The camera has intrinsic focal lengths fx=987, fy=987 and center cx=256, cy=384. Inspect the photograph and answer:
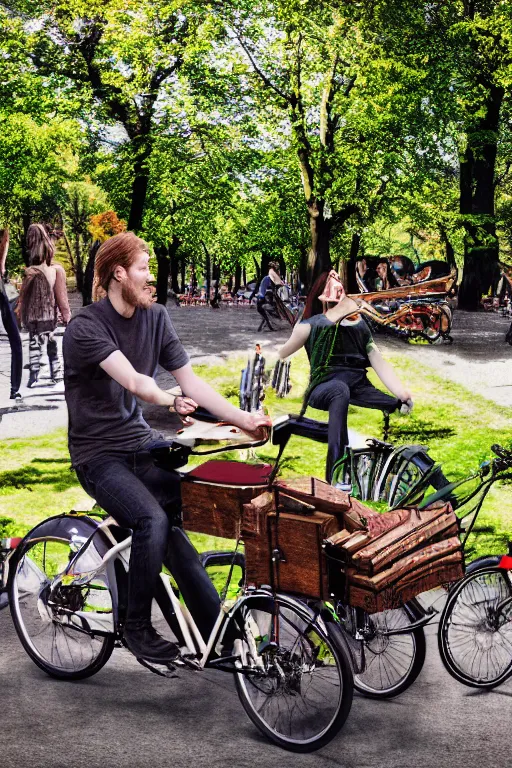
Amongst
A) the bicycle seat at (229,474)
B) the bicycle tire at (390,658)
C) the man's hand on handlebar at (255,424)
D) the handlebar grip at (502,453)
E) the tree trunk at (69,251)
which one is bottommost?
the bicycle tire at (390,658)

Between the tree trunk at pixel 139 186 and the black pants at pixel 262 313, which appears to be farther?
the tree trunk at pixel 139 186

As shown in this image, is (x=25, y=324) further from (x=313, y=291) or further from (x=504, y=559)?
(x=504, y=559)

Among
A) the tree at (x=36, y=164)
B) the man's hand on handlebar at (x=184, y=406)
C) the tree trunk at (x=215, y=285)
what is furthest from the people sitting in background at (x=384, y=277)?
the man's hand on handlebar at (x=184, y=406)

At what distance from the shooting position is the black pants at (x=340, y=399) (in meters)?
6.36

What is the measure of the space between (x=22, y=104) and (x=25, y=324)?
155 cm

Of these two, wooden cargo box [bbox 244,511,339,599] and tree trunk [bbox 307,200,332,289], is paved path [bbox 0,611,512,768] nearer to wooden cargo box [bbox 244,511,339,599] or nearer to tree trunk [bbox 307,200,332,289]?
wooden cargo box [bbox 244,511,339,599]

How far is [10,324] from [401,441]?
9.41 ft

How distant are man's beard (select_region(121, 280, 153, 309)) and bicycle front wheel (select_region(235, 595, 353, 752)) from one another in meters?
1.28

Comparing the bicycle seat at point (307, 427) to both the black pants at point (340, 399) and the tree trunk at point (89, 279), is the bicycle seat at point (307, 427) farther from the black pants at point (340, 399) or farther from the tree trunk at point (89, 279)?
the tree trunk at point (89, 279)

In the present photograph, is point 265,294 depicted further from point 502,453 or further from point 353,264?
point 502,453

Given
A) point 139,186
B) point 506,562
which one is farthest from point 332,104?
point 506,562

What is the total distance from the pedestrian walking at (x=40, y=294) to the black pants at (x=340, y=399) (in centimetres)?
187

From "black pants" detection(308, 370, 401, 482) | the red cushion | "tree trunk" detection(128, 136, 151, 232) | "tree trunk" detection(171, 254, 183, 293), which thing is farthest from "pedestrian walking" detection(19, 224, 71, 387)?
the red cushion

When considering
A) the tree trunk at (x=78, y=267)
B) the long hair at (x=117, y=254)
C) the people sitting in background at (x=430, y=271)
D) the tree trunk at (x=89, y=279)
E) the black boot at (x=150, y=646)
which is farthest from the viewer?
the people sitting in background at (x=430, y=271)
